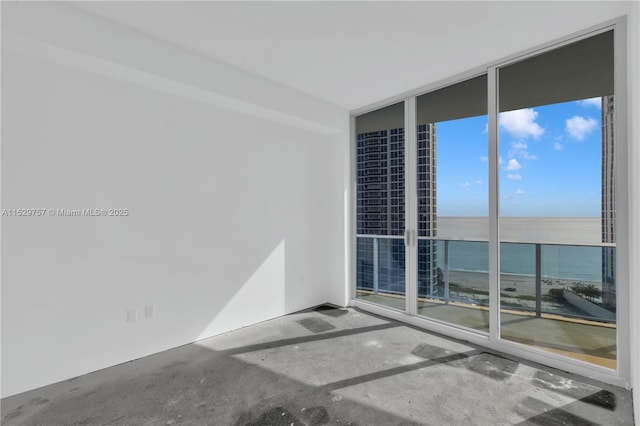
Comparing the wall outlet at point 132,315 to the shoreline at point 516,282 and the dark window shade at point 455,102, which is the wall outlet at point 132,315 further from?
the dark window shade at point 455,102

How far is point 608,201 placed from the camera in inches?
91.8

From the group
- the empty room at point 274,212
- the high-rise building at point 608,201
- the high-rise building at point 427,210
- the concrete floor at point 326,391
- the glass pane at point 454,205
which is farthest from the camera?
the high-rise building at point 427,210

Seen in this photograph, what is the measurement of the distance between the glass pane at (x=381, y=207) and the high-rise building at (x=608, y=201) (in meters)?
1.85

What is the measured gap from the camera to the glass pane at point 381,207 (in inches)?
149

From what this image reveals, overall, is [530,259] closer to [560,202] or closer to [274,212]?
[560,202]

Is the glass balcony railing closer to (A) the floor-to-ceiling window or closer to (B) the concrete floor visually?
(A) the floor-to-ceiling window

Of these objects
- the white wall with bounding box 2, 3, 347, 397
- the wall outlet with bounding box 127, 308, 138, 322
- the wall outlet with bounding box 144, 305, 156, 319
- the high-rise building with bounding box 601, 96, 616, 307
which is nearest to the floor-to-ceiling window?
the high-rise building with bounding box 601, 96, 616, 307

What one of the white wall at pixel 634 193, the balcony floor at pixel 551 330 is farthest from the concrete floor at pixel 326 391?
the white wall at pixel 634 193

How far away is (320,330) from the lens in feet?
11.1

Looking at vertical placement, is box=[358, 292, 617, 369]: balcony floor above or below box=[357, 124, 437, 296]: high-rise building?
below

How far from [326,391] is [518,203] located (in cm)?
244

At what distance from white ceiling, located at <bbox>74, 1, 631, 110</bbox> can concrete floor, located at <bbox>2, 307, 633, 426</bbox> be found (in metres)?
2.85

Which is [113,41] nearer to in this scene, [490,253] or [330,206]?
[330,206]

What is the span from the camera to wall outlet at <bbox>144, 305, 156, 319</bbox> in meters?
2.75
